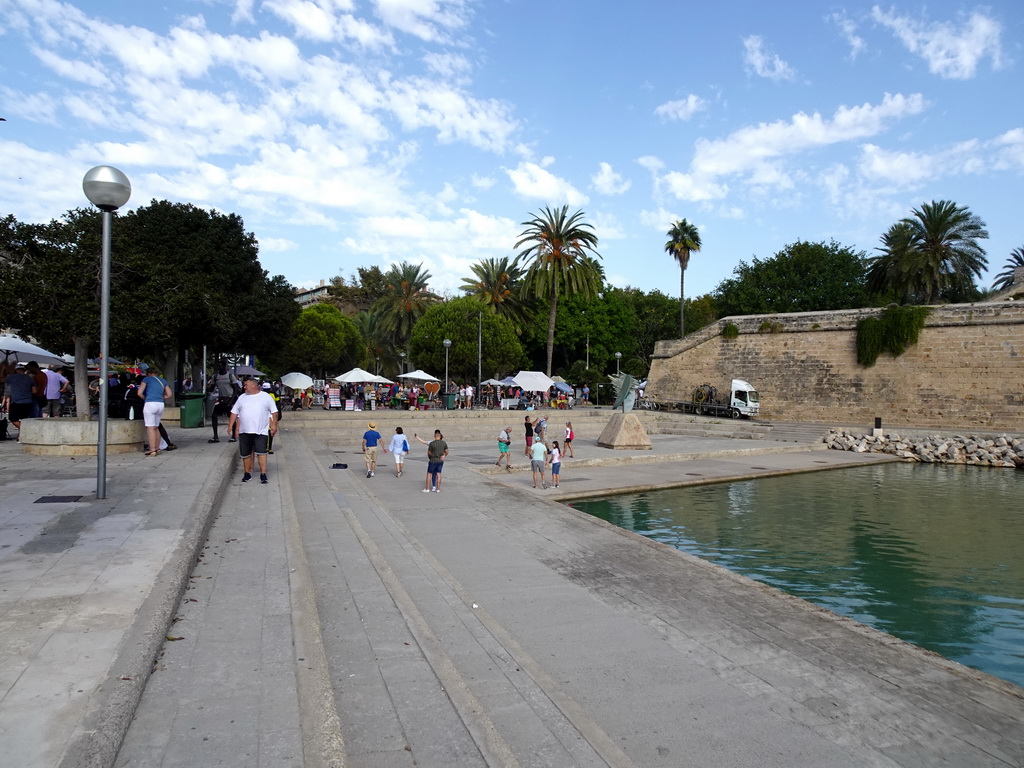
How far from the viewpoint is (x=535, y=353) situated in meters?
55.1

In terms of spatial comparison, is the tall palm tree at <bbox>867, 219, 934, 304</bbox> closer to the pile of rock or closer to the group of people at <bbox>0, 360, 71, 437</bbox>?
the pile of rock

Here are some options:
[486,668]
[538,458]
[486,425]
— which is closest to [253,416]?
[538,458]

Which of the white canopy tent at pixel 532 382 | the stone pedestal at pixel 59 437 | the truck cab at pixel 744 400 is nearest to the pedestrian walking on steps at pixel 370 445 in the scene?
the stone pedestal at pixel 59 437

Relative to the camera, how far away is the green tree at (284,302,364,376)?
5219 centimetres

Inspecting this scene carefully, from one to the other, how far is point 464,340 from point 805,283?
1069 inches

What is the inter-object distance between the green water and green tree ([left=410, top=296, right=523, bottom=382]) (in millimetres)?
28737

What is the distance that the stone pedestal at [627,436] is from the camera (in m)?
21.7

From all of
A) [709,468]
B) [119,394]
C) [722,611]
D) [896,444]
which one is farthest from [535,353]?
[722,611]

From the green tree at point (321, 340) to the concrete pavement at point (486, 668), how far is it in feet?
148

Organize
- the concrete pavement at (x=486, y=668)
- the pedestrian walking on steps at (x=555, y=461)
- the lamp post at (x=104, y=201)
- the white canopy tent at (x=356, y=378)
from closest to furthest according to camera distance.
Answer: the concrete pavement at (x=486, y=668), the lamp post at (x=104, y=201), the pedestrian walking on steps at (x=555, y=461), the white canopy tent at (x=356, y=378)

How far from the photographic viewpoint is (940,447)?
24.6 m

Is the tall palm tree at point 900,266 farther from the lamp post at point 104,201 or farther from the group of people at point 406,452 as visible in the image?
the lamp post at point 104,201

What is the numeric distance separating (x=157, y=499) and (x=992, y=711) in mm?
8073

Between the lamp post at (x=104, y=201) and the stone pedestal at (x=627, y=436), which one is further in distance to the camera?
the stone pedestal at (x=627, y=436)
